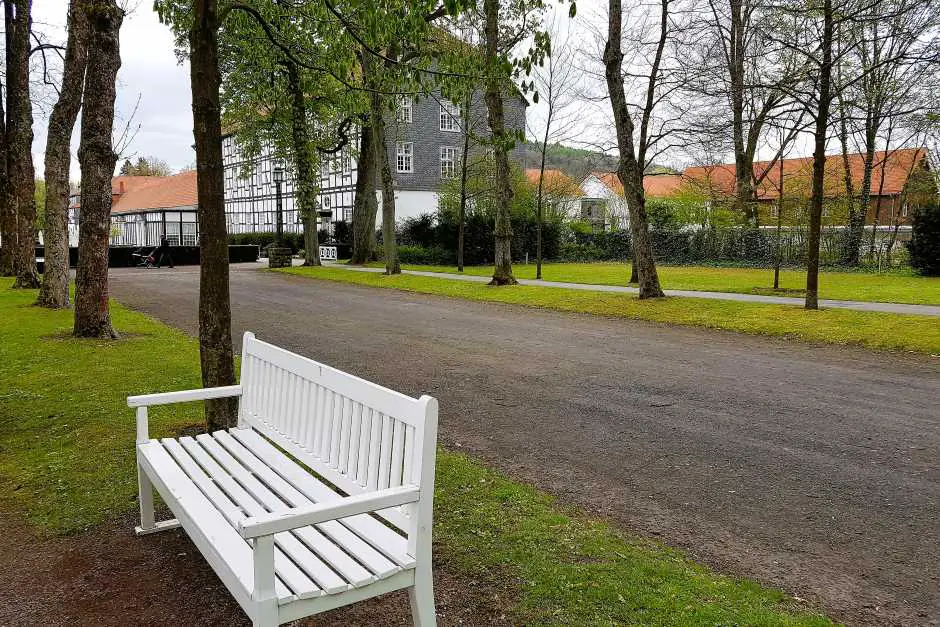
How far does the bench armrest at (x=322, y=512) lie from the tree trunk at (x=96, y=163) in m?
9.01

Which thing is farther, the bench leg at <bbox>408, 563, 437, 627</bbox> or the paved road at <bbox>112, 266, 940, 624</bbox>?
the paved road at <bbox>112, 266, 940, 624</bbox>

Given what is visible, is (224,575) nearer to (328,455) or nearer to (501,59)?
(328,455)

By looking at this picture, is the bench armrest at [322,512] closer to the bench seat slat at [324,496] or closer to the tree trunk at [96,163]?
the bench seat slat at [324,496]

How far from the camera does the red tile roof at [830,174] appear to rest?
101 ft

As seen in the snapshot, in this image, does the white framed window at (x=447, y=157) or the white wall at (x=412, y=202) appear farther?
the white framed window at (x=447, y=157)

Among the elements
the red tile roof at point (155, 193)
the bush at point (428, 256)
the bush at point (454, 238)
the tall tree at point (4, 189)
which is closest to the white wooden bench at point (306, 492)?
the tall tree at point (4, 189)

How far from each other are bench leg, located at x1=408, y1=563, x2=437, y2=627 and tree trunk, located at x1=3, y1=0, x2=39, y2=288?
20.1m

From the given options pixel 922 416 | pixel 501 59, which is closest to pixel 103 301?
pixel 501 59

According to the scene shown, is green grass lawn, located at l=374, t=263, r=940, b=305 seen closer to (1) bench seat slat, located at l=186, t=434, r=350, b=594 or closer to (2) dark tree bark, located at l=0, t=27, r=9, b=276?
(2) dark tree bark, located at l=0, t=27, r=9, b=276

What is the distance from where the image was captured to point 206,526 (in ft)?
9.96

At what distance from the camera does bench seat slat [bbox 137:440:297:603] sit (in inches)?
102

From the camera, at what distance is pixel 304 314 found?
1475cm

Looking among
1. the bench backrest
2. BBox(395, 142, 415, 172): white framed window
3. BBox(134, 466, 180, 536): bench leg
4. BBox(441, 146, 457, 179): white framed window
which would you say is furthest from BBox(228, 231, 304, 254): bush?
BBox(134, 466, 180, 536): bench leg

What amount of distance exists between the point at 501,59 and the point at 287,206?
159 feet
